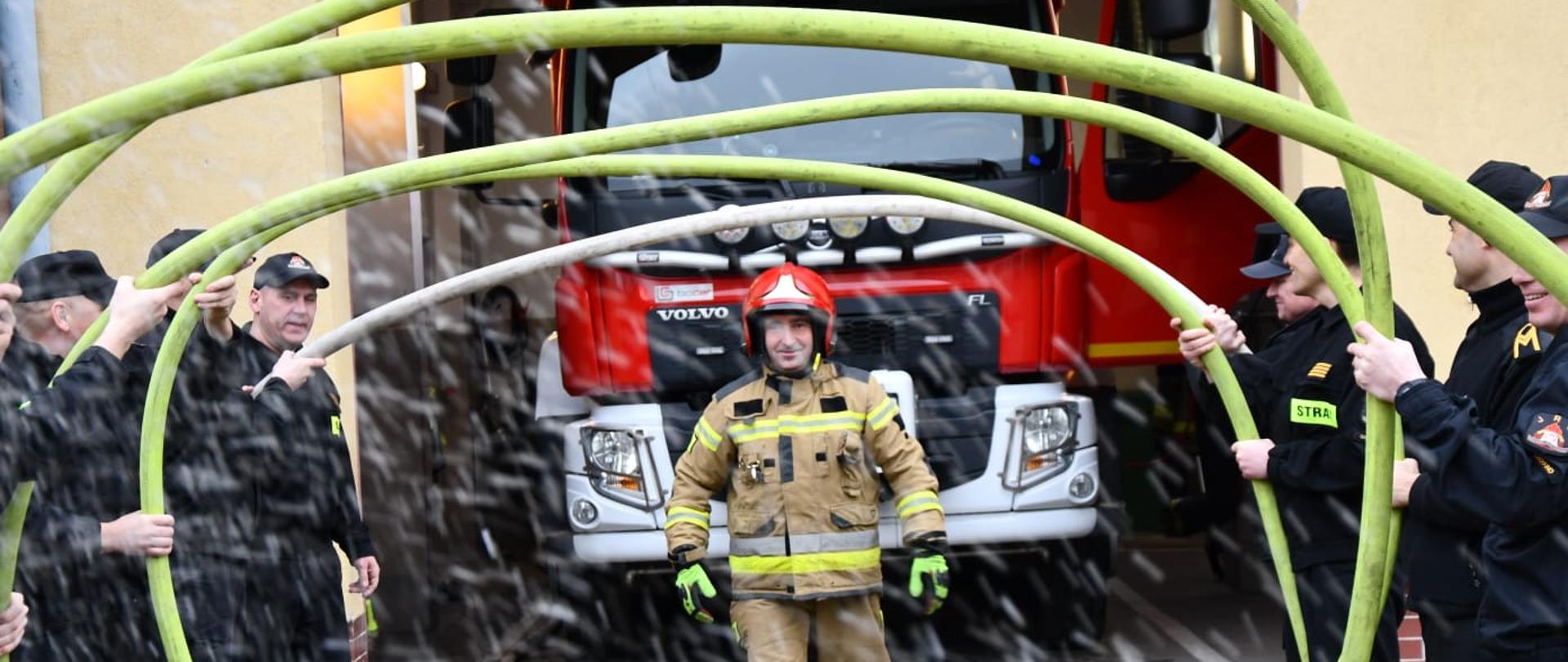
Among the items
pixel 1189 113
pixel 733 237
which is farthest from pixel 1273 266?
pixel 733 237

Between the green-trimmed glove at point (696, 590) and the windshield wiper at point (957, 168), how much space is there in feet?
6.87

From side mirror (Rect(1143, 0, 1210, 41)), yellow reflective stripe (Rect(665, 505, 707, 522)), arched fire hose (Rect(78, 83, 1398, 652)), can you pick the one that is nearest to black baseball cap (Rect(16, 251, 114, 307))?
arched fire hose (Rect(78, 83, 1398, 652))

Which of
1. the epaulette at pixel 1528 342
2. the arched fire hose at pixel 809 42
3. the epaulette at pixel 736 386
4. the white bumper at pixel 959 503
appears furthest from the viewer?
the white bumper at pixel 959 503

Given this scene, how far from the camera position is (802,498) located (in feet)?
19.6

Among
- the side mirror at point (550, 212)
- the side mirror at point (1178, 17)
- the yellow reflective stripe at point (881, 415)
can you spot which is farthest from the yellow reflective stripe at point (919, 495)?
the side mirror at point (550, 212)

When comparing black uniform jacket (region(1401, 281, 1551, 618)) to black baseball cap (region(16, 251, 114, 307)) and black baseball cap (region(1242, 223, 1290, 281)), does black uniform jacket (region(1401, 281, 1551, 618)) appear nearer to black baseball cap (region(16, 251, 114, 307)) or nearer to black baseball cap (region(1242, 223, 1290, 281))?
black baseball cap (region(1242, 223, 1290, 281))

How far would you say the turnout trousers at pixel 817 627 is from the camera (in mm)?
5938

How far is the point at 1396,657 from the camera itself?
487 centimetres

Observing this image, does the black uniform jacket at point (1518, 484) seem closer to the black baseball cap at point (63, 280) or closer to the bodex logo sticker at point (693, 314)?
the black baseball cap at point (63, 280)

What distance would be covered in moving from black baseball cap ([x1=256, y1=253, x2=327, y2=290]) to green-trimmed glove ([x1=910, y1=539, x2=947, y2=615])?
222cm

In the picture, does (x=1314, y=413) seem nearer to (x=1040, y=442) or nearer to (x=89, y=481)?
(x=1040, y=442)

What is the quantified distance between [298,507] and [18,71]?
3026 millimetres

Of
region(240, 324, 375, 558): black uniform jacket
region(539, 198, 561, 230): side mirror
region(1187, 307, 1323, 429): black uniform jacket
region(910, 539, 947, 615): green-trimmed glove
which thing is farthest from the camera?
region(539, 198, 561, 230): side mirror

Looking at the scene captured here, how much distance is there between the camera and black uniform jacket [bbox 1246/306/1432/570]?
485 centimetres
